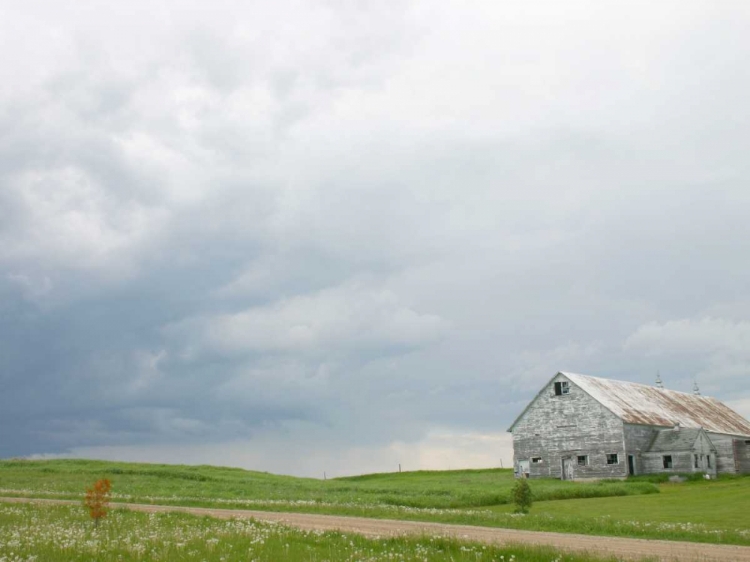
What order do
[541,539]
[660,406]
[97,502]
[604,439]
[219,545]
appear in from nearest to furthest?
[219,545] < [541,539] < [97,502] < [604,439] < [660,406]

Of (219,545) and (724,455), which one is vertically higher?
(219,545)

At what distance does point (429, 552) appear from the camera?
16.7m

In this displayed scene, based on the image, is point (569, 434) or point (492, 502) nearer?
point (492, 502)

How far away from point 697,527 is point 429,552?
13.9 meters

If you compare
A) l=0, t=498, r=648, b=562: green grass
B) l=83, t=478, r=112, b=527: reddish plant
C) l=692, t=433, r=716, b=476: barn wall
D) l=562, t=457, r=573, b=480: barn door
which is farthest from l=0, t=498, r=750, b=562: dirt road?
l=692, t=433, r=716, b=476: barn wall

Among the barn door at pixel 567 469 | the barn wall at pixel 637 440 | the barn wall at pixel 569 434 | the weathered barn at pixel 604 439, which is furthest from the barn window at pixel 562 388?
the barn wall at pixel 637 440

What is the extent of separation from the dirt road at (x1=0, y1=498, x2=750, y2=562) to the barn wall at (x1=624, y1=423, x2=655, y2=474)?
44401mm

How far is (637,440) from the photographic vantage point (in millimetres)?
66125

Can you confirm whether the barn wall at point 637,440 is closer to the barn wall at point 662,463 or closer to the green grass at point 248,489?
the barn wall at point 662,463

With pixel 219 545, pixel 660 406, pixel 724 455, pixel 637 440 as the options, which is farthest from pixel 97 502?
pixel 660 406

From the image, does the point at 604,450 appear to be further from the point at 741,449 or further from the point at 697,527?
the point at 697,527

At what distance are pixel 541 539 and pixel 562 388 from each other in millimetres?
50082

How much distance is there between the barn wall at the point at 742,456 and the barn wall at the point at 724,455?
933 millimetres

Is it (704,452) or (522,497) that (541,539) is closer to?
(522,497)
